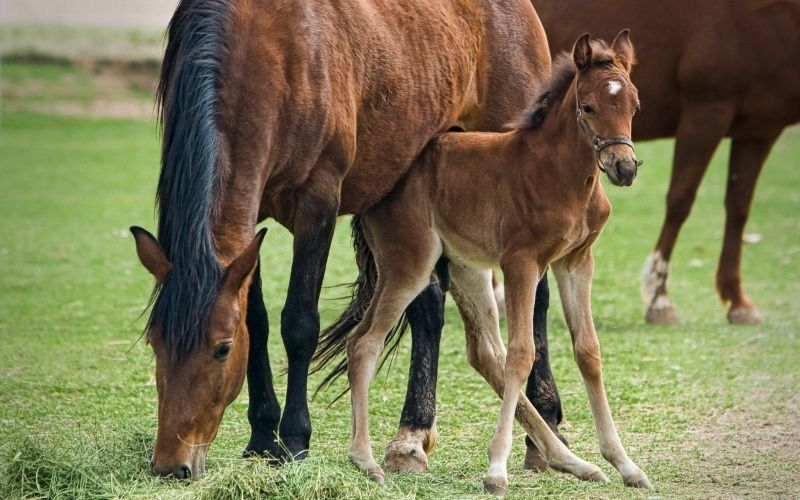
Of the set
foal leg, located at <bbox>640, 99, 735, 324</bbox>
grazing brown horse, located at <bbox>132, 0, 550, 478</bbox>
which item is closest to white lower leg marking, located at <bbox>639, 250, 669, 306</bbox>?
foal leg, located at <bbox>640, 99, 735, 324</bbox>

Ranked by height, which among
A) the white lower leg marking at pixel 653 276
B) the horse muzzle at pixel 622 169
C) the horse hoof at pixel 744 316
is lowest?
the horse hoof at pixel 744 316

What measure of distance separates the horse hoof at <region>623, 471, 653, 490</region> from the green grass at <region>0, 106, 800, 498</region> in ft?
0.18

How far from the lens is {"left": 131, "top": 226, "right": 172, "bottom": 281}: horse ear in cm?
445

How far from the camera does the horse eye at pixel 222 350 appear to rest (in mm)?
4395

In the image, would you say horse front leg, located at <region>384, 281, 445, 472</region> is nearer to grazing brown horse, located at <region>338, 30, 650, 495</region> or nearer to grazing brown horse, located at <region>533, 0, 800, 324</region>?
grazing brown horse, located at <region>338, 30, 650, 495</region>

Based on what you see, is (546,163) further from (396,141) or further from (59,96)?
(59,96)

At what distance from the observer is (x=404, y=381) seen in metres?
7.20

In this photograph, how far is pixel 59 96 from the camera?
22953 mm

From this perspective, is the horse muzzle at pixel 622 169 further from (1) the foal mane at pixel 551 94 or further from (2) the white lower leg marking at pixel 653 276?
(2) the white lower leg marking at pixel 653 276

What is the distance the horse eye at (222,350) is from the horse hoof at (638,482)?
1747 millimetres

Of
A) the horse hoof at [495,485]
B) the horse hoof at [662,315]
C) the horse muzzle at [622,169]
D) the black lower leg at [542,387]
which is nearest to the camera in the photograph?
the horse muzzle at [622,169]

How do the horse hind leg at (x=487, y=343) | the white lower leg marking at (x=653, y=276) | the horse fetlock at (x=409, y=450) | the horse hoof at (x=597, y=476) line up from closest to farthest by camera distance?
1. the horse hoof at (x=597, y=476)
2. the horse hind leg at (x=487, y=343)
3. the horse fetlock at (x=409, y=450)
4. the white lower leg marking at (x=653, y=276)

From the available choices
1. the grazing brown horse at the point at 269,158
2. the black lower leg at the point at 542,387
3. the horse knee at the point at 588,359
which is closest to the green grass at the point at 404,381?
the black lower leg at the point at 542,387

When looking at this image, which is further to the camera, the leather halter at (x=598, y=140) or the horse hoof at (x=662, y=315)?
the horse hoof at (x=662, y=315)
